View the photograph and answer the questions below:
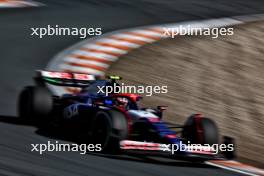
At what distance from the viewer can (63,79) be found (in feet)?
48.2

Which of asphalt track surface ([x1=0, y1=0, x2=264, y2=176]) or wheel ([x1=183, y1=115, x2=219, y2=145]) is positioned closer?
asphalt track surface ([x1=0, y1=0, x2=264, y2=176])

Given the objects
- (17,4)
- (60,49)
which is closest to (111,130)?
(60,49)

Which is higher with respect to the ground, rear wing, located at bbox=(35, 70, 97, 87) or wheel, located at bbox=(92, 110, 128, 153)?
rear wing, located at bbox=(35, 70, 97, 87)

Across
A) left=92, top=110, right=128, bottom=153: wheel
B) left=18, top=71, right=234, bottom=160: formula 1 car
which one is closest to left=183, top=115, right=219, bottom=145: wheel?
left=18, top=71, right=234, bottom=160: formula 1 car

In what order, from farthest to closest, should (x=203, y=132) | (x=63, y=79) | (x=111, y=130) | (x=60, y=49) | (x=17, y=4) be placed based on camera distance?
1. (x=17, y=4)
2. (x=60, y=49)
3. (x=63, y=79)
4. (x=203, y=132)
5. (x=111, y=130)

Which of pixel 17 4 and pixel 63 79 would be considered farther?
pixel 17 4

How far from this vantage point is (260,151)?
44.9ft

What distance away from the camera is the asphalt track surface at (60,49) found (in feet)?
35.8

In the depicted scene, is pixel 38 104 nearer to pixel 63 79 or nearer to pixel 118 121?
pixel 63 79

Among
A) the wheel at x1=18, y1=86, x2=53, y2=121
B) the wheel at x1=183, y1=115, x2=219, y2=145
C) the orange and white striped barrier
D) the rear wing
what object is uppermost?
the orange and white striped barrier

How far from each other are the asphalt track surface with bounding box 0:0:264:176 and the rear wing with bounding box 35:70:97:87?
831mm

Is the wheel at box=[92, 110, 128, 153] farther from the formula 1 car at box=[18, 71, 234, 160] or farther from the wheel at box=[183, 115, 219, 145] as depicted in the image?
the wheel at box=[183, 115, 219, 145]

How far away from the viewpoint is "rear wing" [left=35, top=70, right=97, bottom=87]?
572 inches

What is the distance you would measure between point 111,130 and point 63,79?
3.11m
